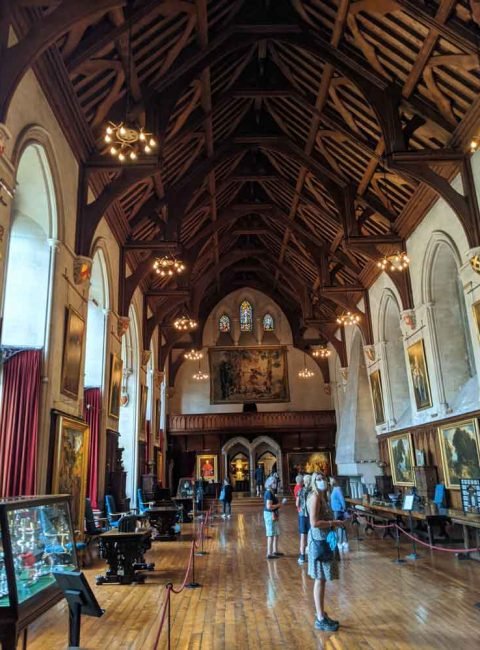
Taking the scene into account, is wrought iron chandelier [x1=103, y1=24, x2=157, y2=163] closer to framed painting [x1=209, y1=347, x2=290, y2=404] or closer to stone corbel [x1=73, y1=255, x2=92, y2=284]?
stone corbel [x1=73, y1=255, x2=92, y2=284]

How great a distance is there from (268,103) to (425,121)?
15.9ft

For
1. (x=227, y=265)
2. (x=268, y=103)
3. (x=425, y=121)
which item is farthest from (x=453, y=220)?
(x=227, y=265)

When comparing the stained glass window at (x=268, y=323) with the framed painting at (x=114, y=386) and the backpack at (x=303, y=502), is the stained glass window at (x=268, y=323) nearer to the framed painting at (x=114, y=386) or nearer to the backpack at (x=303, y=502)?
the framed painting at (x=114, y=386)

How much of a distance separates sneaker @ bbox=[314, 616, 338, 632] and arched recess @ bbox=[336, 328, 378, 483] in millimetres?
14131

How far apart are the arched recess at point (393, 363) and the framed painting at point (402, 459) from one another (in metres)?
0.66

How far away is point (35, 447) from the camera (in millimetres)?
7469

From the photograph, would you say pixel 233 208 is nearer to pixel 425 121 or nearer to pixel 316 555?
pixel 425 121

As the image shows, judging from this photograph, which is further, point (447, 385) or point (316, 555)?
point (447, 385)

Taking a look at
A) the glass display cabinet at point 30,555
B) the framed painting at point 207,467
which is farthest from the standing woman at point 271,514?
the framed painting at point 207,467

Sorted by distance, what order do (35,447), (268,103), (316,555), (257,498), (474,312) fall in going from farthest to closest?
(257,498), (268,103), (474,312), (35,447), (316,555)

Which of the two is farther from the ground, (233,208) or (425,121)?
(233,208)

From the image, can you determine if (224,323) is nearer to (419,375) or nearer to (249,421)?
(249,421)

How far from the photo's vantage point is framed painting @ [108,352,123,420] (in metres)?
12.3

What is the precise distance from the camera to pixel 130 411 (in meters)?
15.5
